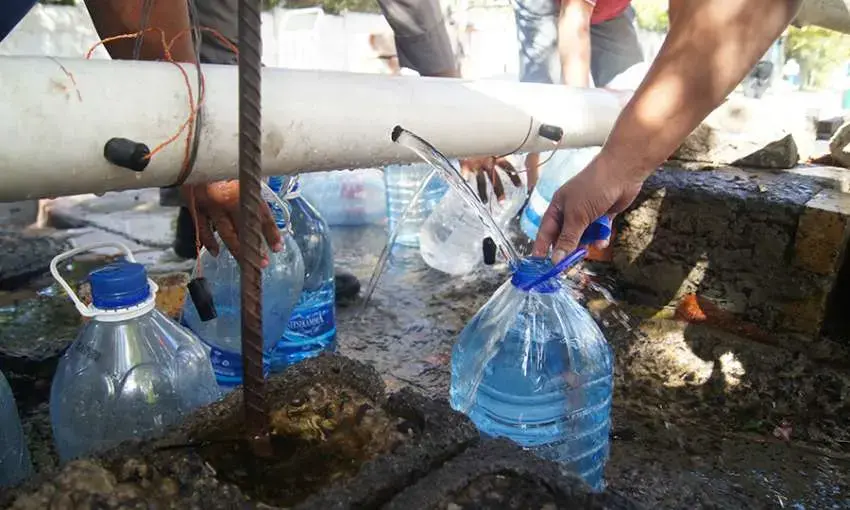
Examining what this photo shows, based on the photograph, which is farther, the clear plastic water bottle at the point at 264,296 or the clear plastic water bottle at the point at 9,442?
the clear plastic water bottle at the point at 264,296

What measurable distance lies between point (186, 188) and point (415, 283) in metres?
1.98

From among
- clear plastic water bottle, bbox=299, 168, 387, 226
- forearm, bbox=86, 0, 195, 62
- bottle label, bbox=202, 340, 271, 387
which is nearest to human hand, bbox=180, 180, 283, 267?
A: forearm, bbox=86, 0, 195, 62

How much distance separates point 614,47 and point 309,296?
3.38m

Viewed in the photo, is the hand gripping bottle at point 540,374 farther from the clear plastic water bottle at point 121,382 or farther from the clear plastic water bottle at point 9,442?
the clear plastic water bottle at point 9,442

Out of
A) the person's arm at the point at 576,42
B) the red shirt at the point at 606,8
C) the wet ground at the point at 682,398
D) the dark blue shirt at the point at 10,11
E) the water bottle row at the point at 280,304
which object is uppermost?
the red shirt at the point at 606,8

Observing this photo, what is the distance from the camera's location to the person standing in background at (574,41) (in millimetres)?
3465

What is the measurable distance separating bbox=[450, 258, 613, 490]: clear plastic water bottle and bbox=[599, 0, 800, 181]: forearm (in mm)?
411

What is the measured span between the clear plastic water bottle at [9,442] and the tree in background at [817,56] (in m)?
27.4

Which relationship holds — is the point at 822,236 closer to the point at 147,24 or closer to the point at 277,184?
the point at 277,184

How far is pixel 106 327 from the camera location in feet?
4.56

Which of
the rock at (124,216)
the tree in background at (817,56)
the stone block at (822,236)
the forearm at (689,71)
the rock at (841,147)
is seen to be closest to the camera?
the forearm at (689,71)

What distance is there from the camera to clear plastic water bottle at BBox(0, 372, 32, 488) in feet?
4.91

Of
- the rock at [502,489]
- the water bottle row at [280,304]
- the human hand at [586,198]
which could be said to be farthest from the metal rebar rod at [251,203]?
the water bottle row at [280,304]

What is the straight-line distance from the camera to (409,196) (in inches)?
178
